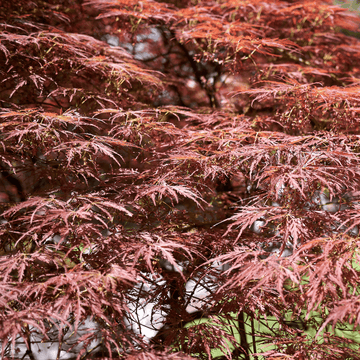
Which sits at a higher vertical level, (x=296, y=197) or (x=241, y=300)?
(x=296, y=197)

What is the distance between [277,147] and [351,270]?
0.51 meters

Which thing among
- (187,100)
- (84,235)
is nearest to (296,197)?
(84,235)

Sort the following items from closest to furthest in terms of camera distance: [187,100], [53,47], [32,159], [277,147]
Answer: [277,147] → [53,47] → [32,159] → [187,100]

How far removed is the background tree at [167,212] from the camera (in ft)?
3.54

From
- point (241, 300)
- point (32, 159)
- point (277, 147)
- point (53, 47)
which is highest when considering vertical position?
point (53, 47)

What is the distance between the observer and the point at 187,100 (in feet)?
10.5

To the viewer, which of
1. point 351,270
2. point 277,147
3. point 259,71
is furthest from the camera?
point 259,71

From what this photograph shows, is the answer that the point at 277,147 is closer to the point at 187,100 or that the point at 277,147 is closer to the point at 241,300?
the point at 241,300

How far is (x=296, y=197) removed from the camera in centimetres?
135

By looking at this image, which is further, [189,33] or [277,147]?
[189,33]

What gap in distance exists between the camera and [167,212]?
1.66m

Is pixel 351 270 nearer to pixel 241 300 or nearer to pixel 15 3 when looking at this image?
pixel 241 300

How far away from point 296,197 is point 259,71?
0.90 meters

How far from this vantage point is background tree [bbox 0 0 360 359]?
3.54 ft
